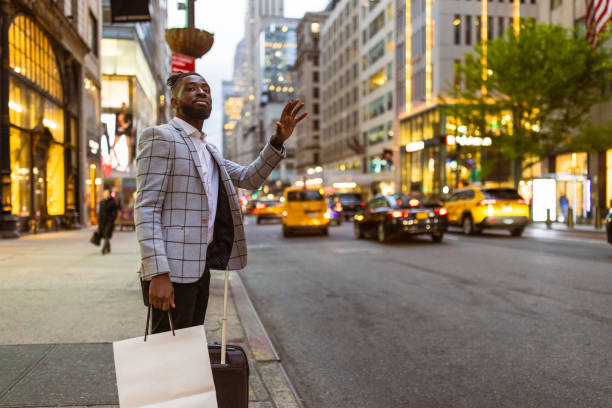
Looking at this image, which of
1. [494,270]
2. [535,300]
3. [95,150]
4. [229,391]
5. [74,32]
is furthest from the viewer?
[95,150]

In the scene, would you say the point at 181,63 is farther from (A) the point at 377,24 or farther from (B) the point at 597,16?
(A) the point at 377,24

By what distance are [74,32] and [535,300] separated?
979 inches

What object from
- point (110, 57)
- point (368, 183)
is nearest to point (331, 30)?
point (368, 183)

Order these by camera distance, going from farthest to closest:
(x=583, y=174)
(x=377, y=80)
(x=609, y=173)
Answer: (x=377, y=80) → (x=609, y=173) → (x=583, y=174)

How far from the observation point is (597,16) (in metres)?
21.6

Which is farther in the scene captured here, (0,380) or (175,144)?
(0,380)

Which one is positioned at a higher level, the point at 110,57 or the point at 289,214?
the point at 110,57

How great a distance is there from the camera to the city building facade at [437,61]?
47062mm

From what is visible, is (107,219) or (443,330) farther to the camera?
(107,219)

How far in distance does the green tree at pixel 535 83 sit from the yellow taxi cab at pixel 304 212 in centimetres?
1344

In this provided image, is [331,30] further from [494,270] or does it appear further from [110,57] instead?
[494,270]

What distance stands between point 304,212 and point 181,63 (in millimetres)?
14085

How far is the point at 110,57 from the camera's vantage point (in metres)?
48.0

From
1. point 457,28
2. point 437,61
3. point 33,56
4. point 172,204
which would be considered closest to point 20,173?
point 33,56
